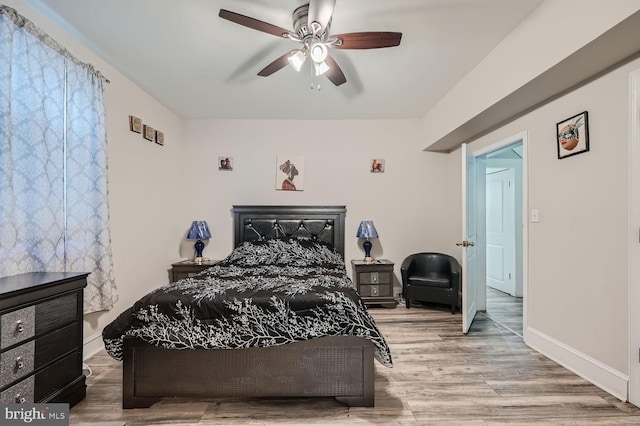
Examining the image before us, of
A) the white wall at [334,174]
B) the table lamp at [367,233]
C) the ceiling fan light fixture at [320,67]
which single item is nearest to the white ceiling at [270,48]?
the ceiling fan light fixture at [320,67]

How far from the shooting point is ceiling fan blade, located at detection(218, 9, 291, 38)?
1.77m

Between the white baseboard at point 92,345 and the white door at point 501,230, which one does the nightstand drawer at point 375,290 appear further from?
the white baseboard at point 92,345

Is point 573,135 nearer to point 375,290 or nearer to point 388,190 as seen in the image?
point 388,190

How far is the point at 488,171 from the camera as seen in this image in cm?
539

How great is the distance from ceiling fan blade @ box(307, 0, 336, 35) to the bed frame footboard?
76.7 inches

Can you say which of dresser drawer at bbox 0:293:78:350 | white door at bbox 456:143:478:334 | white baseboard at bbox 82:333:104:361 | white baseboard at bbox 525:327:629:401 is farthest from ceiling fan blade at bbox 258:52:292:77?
white baseboard at bbox 525:327:629:401

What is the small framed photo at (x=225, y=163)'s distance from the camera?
441 cm

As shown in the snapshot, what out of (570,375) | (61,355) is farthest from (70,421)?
(570,375)

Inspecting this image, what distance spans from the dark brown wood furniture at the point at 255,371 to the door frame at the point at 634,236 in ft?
5.39

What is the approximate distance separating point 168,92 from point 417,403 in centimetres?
388

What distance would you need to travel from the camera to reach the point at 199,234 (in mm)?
4090

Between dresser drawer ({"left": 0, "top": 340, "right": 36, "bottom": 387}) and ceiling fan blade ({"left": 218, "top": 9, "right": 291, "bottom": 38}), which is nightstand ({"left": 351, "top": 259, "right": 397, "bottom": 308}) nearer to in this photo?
ceiling fan blade ({"left": 218, "top": 9, "right": 291, "bottom": 38})

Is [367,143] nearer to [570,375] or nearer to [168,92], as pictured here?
[168,92]

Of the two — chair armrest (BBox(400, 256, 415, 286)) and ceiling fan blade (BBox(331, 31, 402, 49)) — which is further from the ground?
ceiling fan blade (BBox(331, 31, 402, 49))
